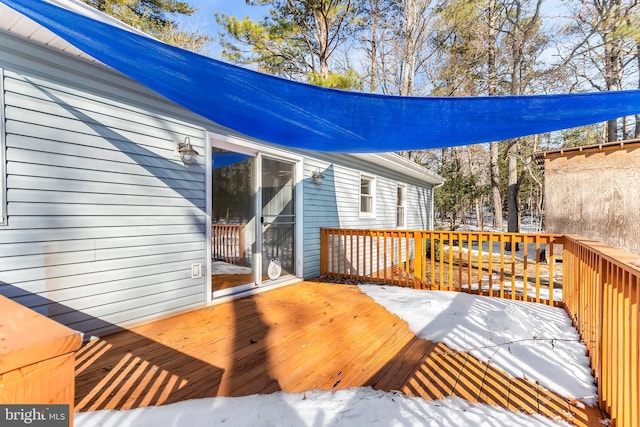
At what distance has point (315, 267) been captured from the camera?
5.16 metres

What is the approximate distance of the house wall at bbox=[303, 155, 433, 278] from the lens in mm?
5008

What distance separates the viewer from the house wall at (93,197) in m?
2.24

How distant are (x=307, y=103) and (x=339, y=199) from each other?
3426 millimetres

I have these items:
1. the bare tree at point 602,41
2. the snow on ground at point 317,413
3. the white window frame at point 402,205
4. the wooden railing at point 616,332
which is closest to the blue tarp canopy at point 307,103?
the wooden railing at point 616,332

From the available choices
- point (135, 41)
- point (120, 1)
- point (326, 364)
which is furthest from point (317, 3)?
point (326, 364)

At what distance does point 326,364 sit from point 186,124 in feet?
9.28

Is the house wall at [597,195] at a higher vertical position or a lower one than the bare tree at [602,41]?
lower

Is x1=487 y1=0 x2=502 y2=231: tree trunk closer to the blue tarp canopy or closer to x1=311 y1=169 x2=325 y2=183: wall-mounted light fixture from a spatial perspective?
x1=311 y1=169 x2=325 y2=183: wall-mounted light fixture

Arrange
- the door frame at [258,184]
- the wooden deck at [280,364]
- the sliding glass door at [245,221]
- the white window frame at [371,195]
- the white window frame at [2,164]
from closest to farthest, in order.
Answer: the wooden deck at [280,364], the white window frame at [2,164], the door frame at [258,184], the sliding glass door at [245,221], the white window frame at [371,195]

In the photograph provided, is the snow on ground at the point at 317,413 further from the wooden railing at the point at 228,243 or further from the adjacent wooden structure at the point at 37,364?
the wooden railing at the point at 228,243

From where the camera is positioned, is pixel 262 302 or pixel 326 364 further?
pixel 262 302

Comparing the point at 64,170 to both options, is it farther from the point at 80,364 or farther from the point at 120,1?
the point at 120,1

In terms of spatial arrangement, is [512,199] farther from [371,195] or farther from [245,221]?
[245,221]

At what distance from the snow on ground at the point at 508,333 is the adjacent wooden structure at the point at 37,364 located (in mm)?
2394
